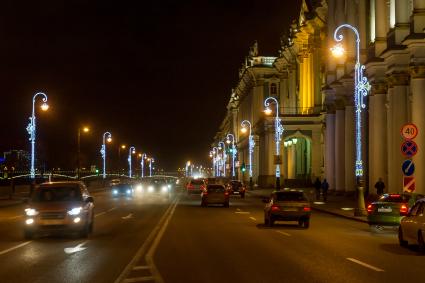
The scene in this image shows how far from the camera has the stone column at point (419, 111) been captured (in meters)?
44.3

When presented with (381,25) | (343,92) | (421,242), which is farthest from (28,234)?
(343,92)

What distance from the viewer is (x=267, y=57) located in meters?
125

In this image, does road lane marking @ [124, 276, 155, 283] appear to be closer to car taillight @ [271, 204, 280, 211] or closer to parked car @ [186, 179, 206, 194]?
car taillight @ [271, 204, 280, 211]

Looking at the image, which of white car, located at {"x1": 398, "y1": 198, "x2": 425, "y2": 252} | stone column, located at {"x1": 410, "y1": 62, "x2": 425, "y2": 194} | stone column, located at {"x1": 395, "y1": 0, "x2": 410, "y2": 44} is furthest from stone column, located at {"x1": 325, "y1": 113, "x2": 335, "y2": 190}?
white car, located at {"x1": 398, "y1": 198, "x2": 425, "y2": 252}

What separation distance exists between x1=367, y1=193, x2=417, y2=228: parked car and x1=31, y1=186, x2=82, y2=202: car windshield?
11932 mm

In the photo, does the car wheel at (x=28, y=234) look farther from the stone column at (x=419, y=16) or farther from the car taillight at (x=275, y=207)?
the stone column at (x=419, y=16)

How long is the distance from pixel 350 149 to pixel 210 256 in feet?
152

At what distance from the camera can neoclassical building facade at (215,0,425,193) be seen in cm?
4712

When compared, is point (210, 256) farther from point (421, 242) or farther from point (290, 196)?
point (290, 196)

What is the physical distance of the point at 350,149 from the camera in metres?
63.5

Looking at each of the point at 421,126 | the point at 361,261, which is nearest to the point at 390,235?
the point at 361,261

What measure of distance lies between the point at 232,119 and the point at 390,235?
486ft

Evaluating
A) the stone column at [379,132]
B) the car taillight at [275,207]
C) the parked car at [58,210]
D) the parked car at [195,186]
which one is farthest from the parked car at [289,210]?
the parked car at [195,186]

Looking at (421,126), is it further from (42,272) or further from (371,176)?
(42,272)
